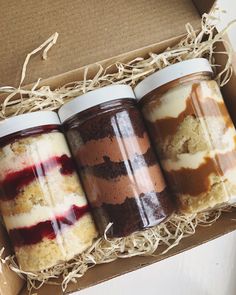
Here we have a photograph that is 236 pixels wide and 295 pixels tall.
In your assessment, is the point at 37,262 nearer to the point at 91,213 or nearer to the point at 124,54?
the point at 91,213

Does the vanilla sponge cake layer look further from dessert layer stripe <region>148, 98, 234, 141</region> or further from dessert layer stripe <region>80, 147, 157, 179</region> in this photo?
dessert layer stripe <region>148, 98, 234, 141</region>

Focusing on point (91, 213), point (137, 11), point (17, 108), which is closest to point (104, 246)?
point (91, 213)

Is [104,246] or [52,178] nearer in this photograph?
[52,178]

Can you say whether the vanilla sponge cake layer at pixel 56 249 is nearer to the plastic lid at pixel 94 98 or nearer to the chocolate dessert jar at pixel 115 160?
the chocolate dessert jar at pixel 115 160

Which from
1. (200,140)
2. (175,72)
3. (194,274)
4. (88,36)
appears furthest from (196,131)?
(194,274)

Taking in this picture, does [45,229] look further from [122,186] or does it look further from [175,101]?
[175,101]

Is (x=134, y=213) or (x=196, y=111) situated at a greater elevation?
(x=196, y=111)
